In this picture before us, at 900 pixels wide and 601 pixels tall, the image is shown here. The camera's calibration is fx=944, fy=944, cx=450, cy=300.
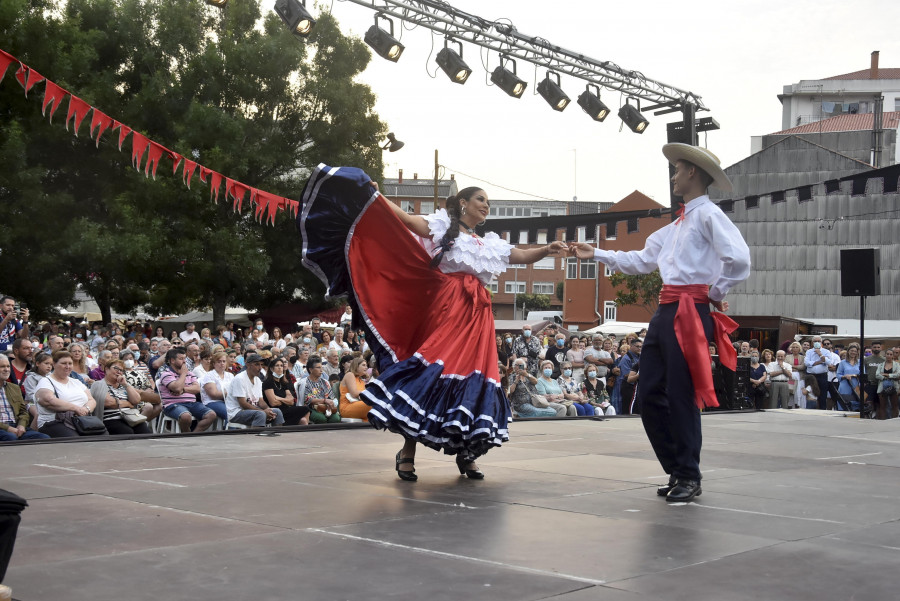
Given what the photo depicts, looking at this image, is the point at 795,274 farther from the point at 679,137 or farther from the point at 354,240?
the point at 354,240

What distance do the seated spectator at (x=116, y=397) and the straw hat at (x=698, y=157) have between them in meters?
5.17

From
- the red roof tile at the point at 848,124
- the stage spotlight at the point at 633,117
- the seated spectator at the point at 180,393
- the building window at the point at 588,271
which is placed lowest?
the seated spectator at the point at 180,393

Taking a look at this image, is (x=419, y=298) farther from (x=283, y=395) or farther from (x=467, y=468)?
(x=283, y=395)

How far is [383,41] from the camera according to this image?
12.7 meters

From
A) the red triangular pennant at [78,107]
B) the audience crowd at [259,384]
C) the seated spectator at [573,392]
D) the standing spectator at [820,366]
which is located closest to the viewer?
the audience crowd at [259,384]

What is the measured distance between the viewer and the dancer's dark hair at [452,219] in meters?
5.27

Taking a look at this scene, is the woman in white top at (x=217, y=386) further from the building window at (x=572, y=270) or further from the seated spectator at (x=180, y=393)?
the building window at (x=572, y=270)

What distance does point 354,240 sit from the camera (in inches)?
215

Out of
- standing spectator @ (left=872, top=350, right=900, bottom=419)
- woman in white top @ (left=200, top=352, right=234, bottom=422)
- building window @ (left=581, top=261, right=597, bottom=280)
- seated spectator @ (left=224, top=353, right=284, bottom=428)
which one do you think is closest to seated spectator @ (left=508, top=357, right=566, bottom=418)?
seated spectator @ (left=224, top=353, right=284, bottom=428)

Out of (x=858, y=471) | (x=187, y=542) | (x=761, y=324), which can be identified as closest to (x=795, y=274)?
(x=761, y=324)

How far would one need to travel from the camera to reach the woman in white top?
346 inches

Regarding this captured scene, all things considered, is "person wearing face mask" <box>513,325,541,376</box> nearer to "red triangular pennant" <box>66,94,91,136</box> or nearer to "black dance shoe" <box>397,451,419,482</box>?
"red triangular pennant" <box>66,94,91,136</box>

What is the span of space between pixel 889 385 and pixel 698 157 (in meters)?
11.1

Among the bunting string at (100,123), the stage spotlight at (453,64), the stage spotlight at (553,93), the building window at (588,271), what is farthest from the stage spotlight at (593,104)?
the building window at (588,271)
